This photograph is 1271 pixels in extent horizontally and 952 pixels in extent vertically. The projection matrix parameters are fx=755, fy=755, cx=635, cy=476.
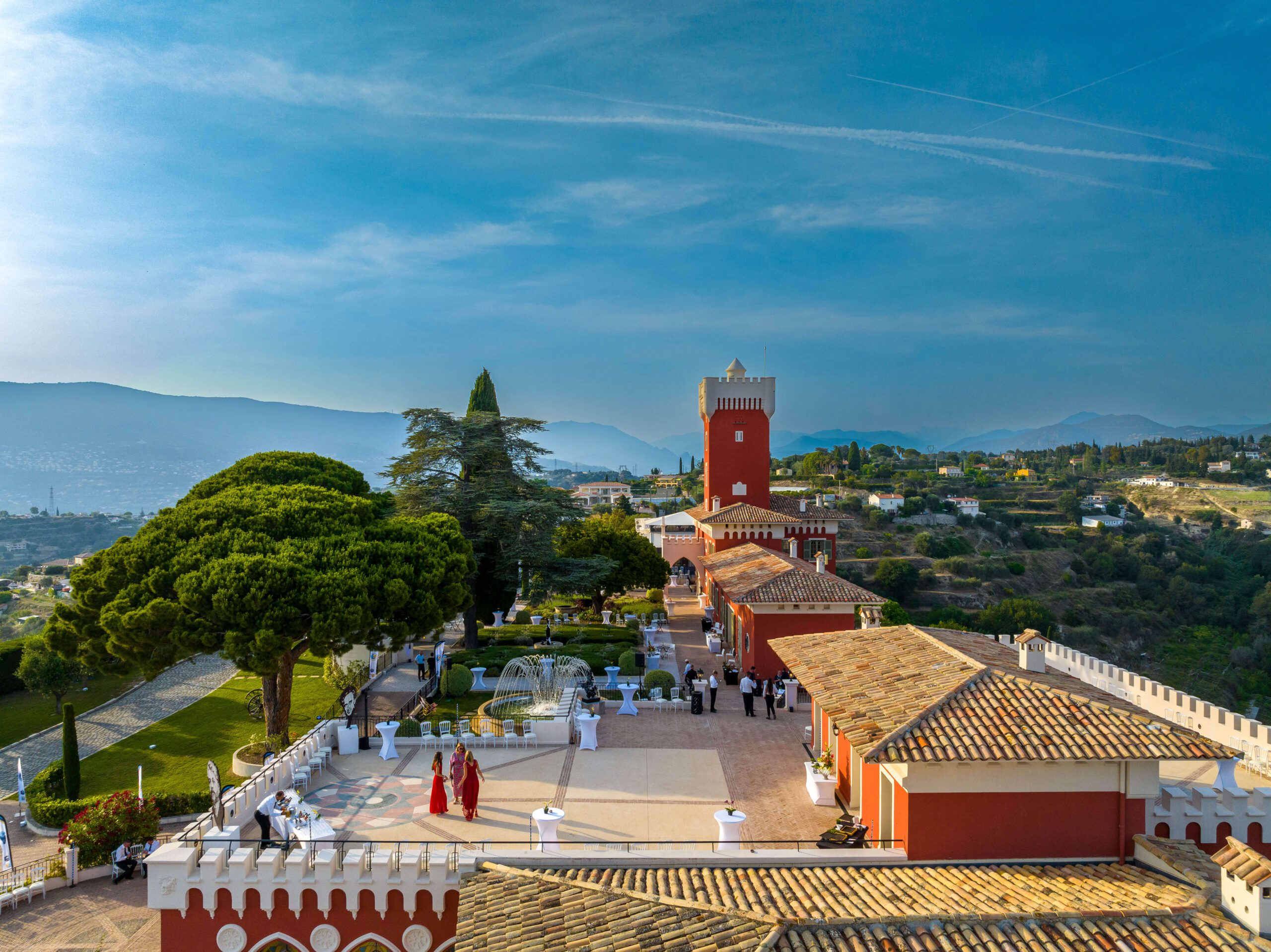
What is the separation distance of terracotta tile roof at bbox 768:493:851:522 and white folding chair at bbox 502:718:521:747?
88.2 ft

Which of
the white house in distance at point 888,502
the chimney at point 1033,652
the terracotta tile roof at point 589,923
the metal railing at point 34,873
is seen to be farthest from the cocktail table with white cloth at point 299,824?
the white house in distance at point 888,502

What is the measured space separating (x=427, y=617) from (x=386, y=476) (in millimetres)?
16062

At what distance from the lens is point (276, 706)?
72.1ft

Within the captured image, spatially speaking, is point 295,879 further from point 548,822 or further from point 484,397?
point 484,397

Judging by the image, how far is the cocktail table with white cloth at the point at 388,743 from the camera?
734 inches

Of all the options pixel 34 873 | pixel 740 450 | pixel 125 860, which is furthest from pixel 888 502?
pixel 34 873

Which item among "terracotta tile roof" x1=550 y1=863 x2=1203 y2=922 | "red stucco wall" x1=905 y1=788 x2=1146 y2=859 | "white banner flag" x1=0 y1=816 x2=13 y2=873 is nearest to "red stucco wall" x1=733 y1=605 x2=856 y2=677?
"red stucco wall" x1=905 y1=788 x2=1146 y2=859

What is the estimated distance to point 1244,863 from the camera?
370 inches

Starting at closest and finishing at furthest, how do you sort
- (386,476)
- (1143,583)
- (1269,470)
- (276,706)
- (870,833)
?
(870,833)
(276,706)
(386,476)
(1143,583)
(1269,470)

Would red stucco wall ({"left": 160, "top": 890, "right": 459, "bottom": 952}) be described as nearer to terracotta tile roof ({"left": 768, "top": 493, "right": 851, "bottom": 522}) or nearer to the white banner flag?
the white banner flag

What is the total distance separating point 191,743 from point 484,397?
69.6ft

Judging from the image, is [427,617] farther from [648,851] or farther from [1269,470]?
[1269,470]

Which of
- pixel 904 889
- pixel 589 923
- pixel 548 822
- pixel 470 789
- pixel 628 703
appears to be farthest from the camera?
pixel 628 703

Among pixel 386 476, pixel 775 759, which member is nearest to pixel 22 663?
pixel 386 476
